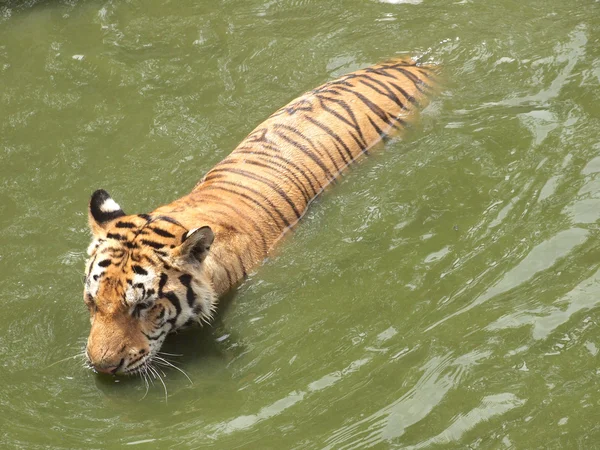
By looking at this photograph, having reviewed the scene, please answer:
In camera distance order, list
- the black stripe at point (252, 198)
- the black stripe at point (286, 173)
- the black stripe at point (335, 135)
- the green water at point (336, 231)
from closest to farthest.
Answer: the green water at point (336, 231)
the black stripe at point (252, 198)
the black stripe at point (286, 173)
the black stripe at point (335, 135)

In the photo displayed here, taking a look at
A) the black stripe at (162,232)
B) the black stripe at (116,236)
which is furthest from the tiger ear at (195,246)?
the black stripe at (116,236)

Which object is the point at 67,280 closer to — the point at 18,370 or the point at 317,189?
the point at 18,370

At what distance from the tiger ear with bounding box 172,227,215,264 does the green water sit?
0.34m

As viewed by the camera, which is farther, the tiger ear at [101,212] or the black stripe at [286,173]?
the black stripe at [286,173]

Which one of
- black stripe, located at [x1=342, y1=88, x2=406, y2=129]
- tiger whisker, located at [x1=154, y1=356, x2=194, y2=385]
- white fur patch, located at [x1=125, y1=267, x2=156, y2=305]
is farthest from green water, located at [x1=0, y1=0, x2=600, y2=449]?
white fur patch, located at [x1=125, y1=267, x2=156, y2=305]

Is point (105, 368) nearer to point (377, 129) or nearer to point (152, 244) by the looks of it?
point (152, 244)

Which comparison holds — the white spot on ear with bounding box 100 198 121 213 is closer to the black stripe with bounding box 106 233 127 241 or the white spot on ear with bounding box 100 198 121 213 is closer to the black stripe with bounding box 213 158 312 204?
the black stripe with bounding box 106 233 127 241

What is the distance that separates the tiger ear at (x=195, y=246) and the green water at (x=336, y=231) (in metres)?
0.34

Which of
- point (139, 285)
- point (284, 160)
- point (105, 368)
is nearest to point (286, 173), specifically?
point (284, 160)

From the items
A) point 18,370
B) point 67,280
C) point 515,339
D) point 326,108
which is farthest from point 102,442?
point 326,108

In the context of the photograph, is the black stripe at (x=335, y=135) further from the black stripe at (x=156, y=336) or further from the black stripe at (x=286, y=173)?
the black stripe at (x=156, y=336)

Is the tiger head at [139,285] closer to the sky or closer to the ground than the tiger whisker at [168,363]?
closer to the sky

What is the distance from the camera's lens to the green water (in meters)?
3.10

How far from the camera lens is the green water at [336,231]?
310 cm
